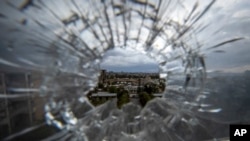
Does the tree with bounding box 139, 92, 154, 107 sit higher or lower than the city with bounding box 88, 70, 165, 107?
lower

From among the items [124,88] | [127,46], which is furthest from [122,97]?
[127,46]

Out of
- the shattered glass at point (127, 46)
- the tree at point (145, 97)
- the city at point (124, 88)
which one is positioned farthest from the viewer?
the tree at point (145, 97)

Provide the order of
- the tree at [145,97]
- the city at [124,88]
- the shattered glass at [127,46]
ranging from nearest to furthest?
the shattered glass at [127,46] → the city at [124,88] → the tree at [145,97]

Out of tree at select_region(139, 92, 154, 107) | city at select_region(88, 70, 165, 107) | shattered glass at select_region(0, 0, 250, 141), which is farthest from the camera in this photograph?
tree at select_region(139, 92, 154, 107)

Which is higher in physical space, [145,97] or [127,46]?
[127,46]

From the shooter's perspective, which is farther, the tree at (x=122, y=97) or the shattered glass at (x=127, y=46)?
the tree at (x=122, y=97)

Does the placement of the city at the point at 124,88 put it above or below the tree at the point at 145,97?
above

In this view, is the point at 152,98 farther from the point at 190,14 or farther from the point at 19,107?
the point at 19,107

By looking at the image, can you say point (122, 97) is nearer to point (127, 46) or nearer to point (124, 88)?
point (124, 88)
